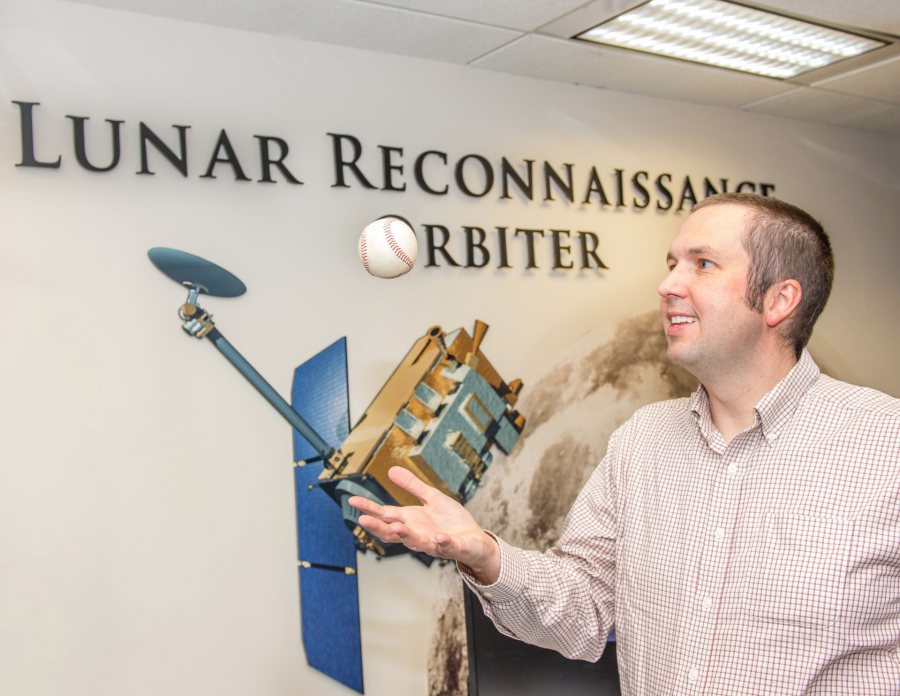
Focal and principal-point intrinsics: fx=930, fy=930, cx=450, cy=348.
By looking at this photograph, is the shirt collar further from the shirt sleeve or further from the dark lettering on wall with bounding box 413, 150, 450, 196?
the dark lettering on wall with bounding box 413, 150, 450, 196

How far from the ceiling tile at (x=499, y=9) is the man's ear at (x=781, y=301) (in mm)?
1458

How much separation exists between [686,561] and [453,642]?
178cm

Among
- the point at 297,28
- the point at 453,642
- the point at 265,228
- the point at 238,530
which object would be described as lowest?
the point at 453,642

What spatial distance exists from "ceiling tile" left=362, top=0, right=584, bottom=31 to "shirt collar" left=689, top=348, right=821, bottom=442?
162 centimetres

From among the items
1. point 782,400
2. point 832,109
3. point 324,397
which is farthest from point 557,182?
point 782,400

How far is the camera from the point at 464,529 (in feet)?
6.27

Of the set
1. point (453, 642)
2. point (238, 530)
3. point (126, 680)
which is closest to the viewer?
point (126, 680)

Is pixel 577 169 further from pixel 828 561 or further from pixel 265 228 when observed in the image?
pixel 828 561

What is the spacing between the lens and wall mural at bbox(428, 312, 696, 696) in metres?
3.48

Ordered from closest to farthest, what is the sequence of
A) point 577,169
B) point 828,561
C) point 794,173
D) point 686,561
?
point 828,561 → point 686,561 → point 577,169 → point 794,173

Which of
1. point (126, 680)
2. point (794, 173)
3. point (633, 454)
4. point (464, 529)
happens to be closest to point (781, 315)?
point (633, 454)

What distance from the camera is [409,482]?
1.91 meters

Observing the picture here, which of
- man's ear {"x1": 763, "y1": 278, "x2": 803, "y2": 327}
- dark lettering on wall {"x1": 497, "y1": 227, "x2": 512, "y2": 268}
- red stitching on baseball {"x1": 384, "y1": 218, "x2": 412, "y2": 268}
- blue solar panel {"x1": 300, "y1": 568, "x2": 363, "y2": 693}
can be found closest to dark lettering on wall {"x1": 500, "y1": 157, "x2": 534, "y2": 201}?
dark lettering on wall {"x1": 497, "y1": 227, "x2": 512, "y2": 268}

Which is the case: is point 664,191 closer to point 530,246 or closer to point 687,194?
point 687,194
